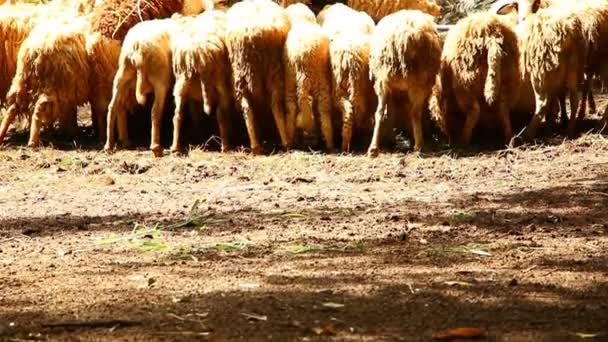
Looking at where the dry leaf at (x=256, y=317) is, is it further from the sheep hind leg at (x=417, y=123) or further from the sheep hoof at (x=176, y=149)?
the sheep hoof at (x=176, y=149)

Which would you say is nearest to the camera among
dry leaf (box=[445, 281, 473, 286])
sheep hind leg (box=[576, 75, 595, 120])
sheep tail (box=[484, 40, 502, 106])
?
dry leaf (box=[445, 281, 473, 286])

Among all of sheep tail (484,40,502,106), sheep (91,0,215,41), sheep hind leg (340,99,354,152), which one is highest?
sheep (91,0,215,41)

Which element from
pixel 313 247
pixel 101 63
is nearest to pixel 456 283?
pixel 313 247

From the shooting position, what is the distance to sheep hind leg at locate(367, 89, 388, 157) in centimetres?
1097

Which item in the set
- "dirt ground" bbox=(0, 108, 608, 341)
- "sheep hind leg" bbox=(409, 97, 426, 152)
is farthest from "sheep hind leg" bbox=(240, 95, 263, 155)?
"sheep hind leg" bbox=(409, 97, 426, 152)

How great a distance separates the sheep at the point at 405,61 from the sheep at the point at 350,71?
20cm

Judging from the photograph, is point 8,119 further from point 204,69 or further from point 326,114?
point 326,114

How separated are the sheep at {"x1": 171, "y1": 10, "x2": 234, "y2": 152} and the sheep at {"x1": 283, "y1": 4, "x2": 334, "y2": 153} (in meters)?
0.72

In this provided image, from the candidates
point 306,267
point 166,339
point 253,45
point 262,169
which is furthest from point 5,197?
point 166,339

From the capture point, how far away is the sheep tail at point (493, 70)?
10.9 m

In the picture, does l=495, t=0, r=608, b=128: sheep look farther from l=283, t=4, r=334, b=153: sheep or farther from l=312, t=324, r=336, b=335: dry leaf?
l=312, t=324, r=336, b=335: dry leaf

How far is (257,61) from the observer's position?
11.3m

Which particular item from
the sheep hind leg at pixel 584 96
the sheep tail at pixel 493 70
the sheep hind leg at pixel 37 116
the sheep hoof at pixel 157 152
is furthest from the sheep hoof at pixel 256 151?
the sheep hind leg at pixel 584 96

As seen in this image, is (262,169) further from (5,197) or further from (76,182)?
(5,197)
